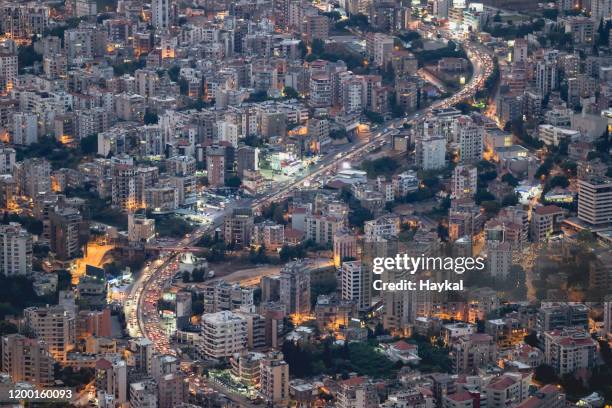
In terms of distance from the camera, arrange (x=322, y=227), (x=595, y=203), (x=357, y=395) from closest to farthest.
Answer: (x=357, y=395) → (x=322, y=227) → (x=595, y=203)

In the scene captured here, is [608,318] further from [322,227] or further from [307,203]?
[307,203]

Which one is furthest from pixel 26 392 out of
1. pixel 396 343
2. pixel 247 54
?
pixel 247 54

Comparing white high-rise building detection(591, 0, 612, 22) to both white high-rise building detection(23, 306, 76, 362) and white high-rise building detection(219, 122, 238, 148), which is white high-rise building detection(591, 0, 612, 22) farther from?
white high-rise building detection(23, 306, 76, 362)

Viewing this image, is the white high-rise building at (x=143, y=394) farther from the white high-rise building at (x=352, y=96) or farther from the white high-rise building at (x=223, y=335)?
the white high-rise building at (x=352, y=96)

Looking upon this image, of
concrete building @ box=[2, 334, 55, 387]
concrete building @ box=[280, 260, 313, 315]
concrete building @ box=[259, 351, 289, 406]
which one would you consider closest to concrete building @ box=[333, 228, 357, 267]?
concrete building @ box=[280, 260, 313, 315]

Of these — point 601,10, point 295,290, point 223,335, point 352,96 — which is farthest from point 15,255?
point 601,10
